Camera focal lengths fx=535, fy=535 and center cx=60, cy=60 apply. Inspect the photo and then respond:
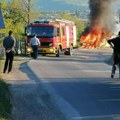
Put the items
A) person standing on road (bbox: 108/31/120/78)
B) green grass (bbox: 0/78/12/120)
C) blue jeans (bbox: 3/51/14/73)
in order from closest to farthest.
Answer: green grass (bbox: 0/78/12/120), person standing on road (bbox: 108/31/120/78), blue jeans (bbox: 3/51/14/73)

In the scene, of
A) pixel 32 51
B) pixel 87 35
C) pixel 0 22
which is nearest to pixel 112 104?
pixel 0 22

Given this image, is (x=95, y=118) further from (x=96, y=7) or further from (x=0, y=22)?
(x=96, y=7)

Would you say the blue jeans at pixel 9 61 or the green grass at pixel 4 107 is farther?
the blue jeans at pixel 9 61

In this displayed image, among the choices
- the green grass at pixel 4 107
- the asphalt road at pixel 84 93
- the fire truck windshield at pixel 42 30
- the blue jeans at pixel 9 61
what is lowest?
the asphalt road at pixel 84 93

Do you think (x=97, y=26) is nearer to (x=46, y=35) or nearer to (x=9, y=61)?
(x=46, y=35)

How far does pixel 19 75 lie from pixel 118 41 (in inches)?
161

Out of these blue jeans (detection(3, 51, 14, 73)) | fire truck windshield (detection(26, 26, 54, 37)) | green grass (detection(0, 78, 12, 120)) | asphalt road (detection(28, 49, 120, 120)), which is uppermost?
fire truck windshield (detection(26, 26, 54, 37))

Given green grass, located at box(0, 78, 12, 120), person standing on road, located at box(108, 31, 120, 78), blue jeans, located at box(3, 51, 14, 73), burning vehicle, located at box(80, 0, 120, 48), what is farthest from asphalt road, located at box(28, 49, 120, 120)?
burning vehicle, located at box(80, 0, 120, 48)

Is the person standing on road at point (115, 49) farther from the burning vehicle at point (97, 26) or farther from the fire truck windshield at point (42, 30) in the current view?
the burning vehicle at point (97, 26)

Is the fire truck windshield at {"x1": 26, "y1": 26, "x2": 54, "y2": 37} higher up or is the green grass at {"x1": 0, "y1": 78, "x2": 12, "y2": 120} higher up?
the fire truck windshield at {"x1": 26, "y1": 26, "x2": 54, "y2": 37}

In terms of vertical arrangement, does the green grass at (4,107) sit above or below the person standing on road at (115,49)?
below

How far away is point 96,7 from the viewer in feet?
148

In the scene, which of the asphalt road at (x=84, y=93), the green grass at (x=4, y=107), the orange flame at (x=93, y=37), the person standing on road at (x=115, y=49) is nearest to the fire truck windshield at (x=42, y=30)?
the orange flame at (x=93, y=37)

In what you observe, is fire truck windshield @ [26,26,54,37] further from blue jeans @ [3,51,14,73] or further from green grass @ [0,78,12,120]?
green grass @ [0,78,12,120]
